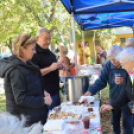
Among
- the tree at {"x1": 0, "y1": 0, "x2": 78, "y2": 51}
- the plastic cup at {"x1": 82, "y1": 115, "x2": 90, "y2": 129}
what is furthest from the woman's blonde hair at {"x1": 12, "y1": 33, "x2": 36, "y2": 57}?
the tree at {"x1": 0, "y1": 0, "x2": 78, "y2": 51}

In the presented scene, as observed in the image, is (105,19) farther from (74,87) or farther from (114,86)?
(74,87)

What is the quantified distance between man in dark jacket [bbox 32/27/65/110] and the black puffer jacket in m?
0.68

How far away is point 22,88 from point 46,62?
0.96 metres

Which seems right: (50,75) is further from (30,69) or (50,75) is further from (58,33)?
(58,33)

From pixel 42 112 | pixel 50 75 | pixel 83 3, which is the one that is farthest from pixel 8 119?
pixel 83 3

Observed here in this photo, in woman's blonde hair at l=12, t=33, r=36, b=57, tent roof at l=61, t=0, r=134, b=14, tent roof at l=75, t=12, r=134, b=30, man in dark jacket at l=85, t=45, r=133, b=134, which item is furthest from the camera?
tent roof at l=75, t=12, r=134, b=30

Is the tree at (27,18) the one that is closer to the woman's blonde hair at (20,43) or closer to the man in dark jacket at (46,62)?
the man in dark jacket at (46,62)

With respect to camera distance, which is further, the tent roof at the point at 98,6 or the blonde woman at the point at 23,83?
the tent roof at the point at 98,6

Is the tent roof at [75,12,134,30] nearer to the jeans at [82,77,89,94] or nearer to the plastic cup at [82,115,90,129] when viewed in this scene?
the jeans at [82,77,89,94]

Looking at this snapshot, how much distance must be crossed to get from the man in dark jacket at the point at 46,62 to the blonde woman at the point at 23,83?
66 cm

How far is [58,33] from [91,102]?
432 centimetres

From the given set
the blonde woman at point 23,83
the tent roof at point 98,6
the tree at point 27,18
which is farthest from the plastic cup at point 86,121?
the tree at point 27,18

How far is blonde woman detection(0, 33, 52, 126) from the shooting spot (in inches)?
67.4

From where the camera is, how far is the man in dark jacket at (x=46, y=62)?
Answer: 256 centimetres
